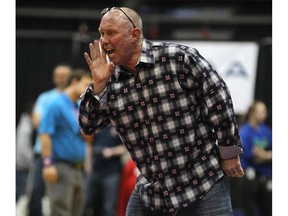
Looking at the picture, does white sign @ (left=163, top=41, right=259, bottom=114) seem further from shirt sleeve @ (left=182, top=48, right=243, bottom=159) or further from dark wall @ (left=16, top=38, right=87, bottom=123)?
shirt sleeve @ (left=182, top=48, right=243, bottom=159)

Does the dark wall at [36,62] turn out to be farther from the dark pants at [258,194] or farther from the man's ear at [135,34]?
the man's ear at [135,34]

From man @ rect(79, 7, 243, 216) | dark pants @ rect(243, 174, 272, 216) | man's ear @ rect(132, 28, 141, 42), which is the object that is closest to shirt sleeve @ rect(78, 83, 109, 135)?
man @ rect(79, 7, 243, 216)

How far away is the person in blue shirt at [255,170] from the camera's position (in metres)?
10.5

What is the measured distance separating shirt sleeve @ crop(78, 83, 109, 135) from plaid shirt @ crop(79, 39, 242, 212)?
166 millimetres

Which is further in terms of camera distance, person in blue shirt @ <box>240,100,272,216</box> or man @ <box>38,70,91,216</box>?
person in blue shirt @ <box>240,100,272,216</box>

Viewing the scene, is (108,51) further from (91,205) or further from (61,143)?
(91,205)

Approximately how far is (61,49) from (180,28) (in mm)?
2060

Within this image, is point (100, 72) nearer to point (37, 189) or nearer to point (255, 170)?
point (37, 189)

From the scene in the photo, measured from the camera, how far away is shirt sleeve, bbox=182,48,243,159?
4215mm

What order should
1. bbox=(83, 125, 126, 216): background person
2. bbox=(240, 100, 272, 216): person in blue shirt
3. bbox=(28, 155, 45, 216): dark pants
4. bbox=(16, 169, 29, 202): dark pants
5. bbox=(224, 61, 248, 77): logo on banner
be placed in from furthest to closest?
1. bbox=(16, 169, 29, 202): dark pants
2. bbox=(240, 100, 272, 216): person in blue shirt
3. bbox=(224, 61, 248, 77): logo on banner
4. bbox=(83, 125, 126, 216): background person
5. bbox=(28, 155, 45, 216): dark pants

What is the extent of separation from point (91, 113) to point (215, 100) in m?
0.72

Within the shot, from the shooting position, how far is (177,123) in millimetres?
4273

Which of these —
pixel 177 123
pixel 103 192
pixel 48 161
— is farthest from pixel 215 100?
pixel 103 192

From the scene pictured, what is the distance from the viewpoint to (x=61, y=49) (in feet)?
42.6
